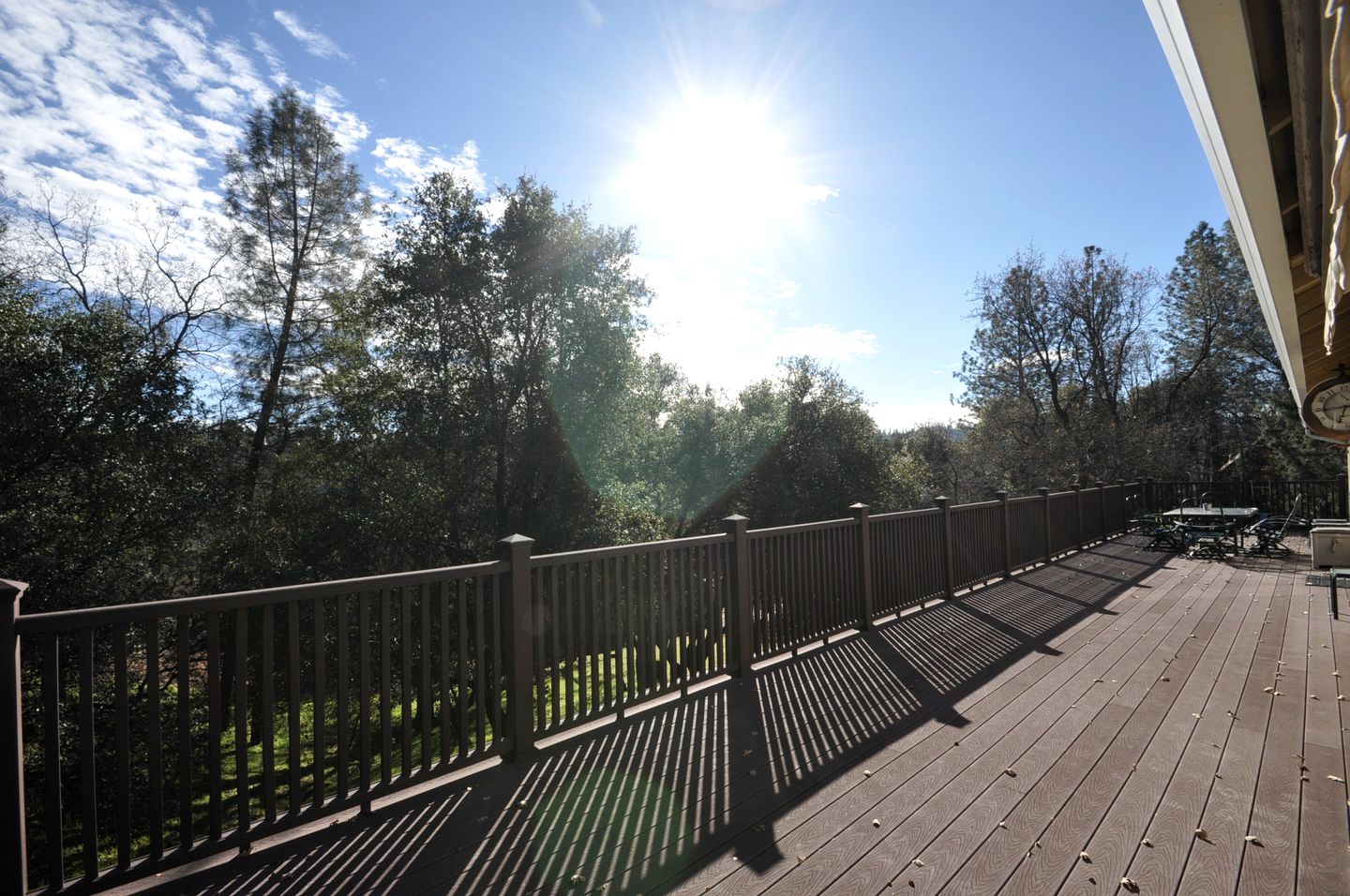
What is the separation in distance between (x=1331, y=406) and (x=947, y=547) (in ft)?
11.2

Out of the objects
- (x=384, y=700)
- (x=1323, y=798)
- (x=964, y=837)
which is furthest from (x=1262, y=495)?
(x=384, y=700)

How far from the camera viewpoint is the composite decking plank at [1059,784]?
209cm

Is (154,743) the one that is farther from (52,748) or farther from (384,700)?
(384,700)

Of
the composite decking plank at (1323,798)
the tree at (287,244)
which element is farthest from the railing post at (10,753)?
the tree at (287,244)

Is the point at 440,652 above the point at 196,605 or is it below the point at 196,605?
below

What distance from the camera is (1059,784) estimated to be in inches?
105

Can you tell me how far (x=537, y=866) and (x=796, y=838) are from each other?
0.97 meters

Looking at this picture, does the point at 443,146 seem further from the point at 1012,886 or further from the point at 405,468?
the point at 1012,886

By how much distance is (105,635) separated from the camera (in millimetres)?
8141

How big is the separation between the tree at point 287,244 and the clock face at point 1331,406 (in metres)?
16.3

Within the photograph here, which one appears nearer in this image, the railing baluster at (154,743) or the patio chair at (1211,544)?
the railing baluster at (154,743)

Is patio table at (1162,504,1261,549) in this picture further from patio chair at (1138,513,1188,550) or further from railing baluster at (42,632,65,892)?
railing baluster at (42,632,65,892)

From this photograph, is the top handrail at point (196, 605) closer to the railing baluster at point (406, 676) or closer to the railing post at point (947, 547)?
the railing baluster at point (406, 676)

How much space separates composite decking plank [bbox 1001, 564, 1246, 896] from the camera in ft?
6.87
